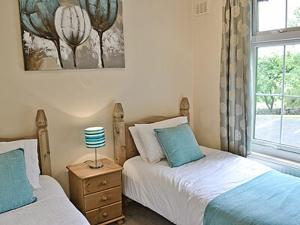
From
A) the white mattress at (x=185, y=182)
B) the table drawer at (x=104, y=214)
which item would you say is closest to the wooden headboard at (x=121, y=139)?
the white mattress at (x=185, y=182)

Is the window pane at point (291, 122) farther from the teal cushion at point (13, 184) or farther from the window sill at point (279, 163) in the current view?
the teal cushion at point (13, 184)

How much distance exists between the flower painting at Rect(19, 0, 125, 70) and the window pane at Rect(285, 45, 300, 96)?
150cm

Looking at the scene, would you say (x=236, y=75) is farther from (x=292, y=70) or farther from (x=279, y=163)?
(x=279, y=163)

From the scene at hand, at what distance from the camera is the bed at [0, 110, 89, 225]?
1672mm

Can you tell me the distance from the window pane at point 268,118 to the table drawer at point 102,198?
1500 mm

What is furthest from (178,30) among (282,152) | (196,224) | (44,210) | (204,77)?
(44,210)

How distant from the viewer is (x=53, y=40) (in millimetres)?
2367

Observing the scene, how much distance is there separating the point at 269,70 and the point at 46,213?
7.29 ft

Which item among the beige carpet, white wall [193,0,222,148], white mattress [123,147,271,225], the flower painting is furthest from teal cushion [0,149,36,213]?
white wall [193,0,222,148]

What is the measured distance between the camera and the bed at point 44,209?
1672mm

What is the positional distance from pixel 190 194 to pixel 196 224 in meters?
0.20

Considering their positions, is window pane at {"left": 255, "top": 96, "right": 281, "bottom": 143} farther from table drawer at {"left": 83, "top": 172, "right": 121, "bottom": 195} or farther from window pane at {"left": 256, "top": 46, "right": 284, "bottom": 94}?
table drawer at {"left": 83, "top": 172, "right": 121, "bottom": 195}

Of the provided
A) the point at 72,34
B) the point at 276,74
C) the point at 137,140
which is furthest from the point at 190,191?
the point at 72,34

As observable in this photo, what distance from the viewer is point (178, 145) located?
2566mm
